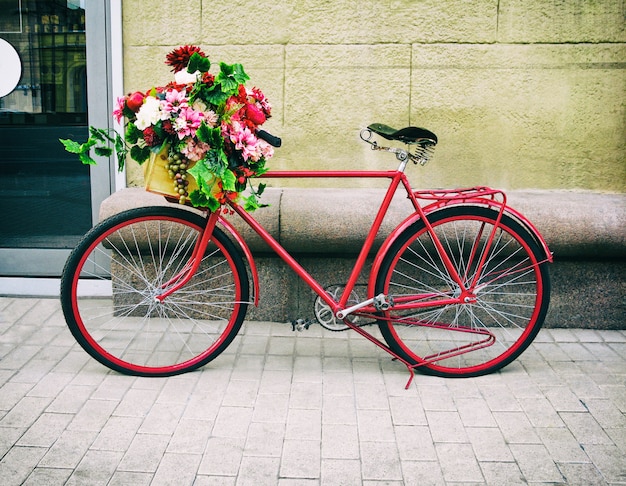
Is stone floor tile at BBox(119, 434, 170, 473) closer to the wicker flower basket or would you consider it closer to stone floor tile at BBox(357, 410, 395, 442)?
stone floor tile at BBox(357, 410, 395, 442)

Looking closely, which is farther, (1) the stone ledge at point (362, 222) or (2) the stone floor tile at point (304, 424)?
(1) the stone ledge at point (362, 222)

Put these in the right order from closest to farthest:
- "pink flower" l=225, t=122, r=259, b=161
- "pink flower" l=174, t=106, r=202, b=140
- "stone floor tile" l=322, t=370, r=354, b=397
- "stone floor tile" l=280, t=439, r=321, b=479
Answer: "stone floor tile" l=280, t=439, r=321, b=479 → "pink flower" l=174, t=106, r=202, b=140 → "pink flower" l=225, t=122, r=259, b=161 → "stone floor tile" l=322, t=370, r=354, b=397

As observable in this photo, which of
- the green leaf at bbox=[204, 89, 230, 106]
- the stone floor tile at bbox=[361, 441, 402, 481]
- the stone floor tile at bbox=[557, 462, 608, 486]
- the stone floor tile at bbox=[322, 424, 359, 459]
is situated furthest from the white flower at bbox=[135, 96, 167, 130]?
the stone floor tile at bbox=[557, 462, 608, 486]

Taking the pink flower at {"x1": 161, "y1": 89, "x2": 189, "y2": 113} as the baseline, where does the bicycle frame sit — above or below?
below

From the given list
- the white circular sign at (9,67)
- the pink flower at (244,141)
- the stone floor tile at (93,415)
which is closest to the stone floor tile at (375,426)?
the stone floor tile at (93,415)

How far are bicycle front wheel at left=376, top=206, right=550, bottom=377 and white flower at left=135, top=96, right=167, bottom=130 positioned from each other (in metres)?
1.34

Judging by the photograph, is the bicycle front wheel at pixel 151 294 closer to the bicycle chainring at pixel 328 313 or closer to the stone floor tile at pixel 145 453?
the bicycle chainring at pixel 328 313

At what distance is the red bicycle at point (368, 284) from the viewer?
3816 mm

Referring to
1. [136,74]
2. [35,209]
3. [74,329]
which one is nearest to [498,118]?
[136,74]

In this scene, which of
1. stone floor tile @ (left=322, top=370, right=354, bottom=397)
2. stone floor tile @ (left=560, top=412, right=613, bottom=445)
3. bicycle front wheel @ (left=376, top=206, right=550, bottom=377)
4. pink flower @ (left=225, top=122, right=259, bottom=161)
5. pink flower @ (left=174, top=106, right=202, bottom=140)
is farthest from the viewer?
bicycle front wheel @ (left=376, top=206, right=550, bottom=377)

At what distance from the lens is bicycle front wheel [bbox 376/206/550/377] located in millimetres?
3889

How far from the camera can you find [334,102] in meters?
4.61

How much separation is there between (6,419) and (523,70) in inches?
138

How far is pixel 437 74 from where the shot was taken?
456 cm
